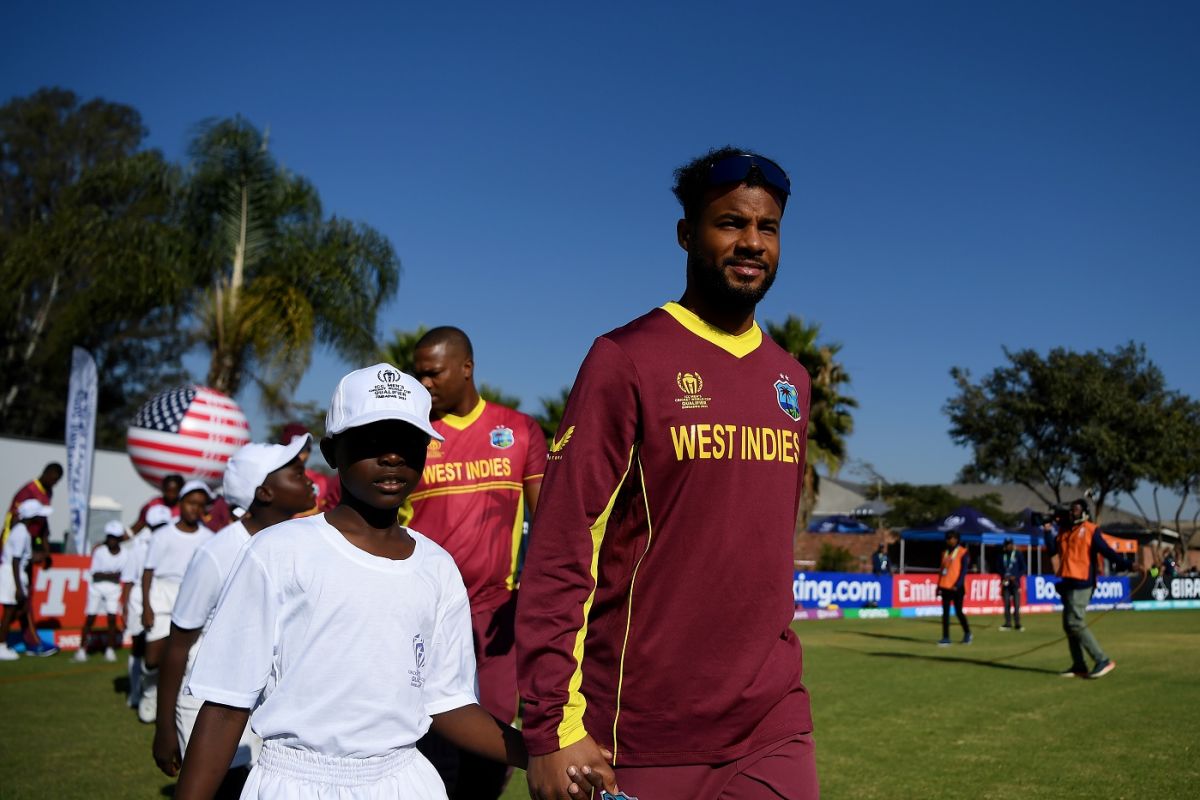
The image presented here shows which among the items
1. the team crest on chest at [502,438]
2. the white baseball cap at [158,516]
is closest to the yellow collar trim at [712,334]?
the team crest on chest at [502,438]

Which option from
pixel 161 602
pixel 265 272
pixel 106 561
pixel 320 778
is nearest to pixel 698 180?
pixel 320 778

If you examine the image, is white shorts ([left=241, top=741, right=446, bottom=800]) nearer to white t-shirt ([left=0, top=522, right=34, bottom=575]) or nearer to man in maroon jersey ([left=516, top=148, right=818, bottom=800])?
man in maroon jersey ([left=516, top=148, right=818, bottom=800])

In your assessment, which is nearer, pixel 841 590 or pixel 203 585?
pixel 203 585

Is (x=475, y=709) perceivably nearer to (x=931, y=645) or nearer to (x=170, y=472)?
(x=170, y=472)

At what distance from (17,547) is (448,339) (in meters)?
11.5

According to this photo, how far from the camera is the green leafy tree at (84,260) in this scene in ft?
80.9

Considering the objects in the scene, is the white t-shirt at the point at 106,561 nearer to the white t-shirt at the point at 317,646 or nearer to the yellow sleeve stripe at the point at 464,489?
the yellow sleeve stripe at the point at 464,489

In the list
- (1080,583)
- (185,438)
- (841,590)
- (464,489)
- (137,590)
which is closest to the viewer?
(464,489)

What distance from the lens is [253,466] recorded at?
5336 millimetres

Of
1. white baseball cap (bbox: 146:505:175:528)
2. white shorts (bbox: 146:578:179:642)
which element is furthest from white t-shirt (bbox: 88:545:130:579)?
white shorts (bbox: 146:578:179:642)

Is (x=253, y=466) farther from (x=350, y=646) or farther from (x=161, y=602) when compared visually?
(x=161, y=602)

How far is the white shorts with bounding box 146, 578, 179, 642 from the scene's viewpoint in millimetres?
8688

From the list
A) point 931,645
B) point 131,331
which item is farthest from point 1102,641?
point 131,331

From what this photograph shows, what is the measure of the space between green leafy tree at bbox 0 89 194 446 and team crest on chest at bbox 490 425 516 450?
66.5 feet
